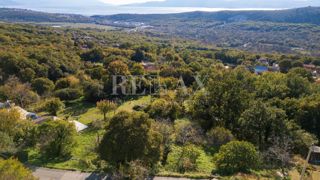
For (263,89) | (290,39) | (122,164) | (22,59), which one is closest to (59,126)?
(122,164)

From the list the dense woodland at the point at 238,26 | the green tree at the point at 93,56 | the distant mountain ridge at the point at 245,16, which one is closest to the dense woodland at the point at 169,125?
the green tree at the point at 93,56

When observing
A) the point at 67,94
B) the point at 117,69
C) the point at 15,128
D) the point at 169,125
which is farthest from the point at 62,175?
the point at 117,69

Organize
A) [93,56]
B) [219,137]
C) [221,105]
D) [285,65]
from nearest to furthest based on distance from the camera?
1. [219,137]
2. [221,105]
3. [285,65]
4. [93,56]

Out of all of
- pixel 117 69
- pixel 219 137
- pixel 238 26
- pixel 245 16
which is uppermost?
pixel 245 16

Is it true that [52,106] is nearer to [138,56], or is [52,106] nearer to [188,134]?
[188,134]

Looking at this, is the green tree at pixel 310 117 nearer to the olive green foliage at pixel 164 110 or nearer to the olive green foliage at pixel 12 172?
the olive green foliage at pixel 164 110
